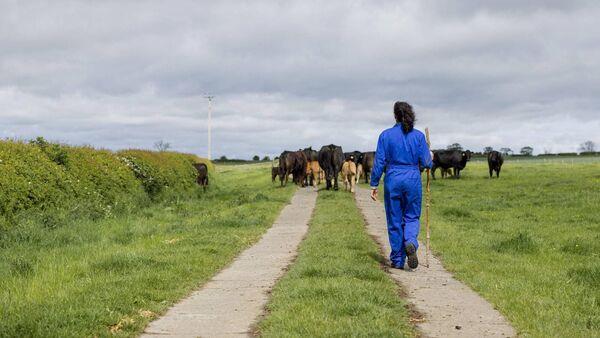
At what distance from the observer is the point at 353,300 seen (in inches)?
246

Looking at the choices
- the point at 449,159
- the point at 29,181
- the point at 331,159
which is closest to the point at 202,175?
the point at 331,159

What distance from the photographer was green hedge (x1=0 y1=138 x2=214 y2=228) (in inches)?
537

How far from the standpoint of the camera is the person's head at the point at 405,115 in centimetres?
895

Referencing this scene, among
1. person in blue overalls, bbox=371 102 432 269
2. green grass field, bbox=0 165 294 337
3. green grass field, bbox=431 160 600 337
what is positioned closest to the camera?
green grass field, bbox=0 165 294 337

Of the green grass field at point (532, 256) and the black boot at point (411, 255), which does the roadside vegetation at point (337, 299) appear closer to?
the black boot at point (411, 255)

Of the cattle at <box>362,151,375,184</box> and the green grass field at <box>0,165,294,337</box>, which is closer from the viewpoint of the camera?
the green grass field at <box>0,165,294,337</box>

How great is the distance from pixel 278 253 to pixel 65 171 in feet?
28.5

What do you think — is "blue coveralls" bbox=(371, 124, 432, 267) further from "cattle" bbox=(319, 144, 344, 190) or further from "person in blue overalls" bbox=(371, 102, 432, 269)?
"cattle" bbox=(319, 144, 344, 190)

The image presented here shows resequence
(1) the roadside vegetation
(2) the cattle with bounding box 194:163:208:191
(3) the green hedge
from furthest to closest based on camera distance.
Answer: (2) the cattle with bounding box 194:163:208:191 < (3) the green hedge < (1) the roadside vegetation

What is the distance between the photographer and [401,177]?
29.3 ft

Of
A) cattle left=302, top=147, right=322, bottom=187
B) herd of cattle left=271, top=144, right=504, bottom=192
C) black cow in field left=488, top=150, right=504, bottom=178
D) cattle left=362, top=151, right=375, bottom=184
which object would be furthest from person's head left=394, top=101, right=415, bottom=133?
black cow in field left=488, top=150, right=504, bottom=178

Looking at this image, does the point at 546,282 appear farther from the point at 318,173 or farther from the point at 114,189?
the point at 318,173

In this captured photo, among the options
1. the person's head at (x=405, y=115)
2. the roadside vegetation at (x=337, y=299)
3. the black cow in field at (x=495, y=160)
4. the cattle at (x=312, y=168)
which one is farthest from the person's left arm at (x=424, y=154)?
the black cow in field at (x=495, y=160)

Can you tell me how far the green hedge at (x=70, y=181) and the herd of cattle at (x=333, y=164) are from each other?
7071mm
